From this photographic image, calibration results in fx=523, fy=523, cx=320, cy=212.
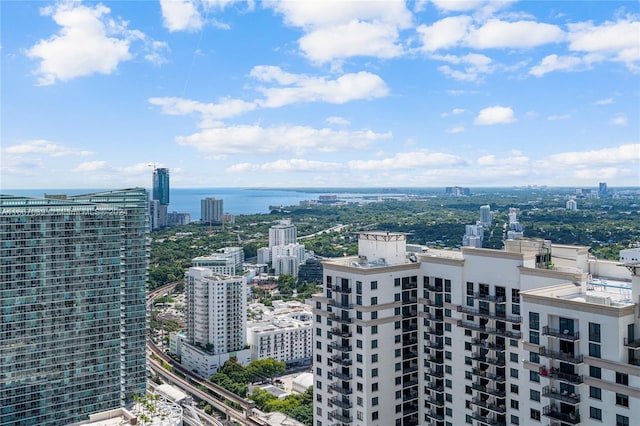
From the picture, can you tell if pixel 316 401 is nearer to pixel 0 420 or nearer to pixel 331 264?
pixel 331 264

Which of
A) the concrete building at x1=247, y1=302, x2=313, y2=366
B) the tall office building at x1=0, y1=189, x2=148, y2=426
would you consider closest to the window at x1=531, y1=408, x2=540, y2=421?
the tall office building at x1=0, y1=189, x2=148, y2=426

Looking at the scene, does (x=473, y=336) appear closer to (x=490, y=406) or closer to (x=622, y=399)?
(x=490, y=406)

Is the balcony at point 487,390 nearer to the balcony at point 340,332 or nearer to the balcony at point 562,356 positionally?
the balcony at point 562,356

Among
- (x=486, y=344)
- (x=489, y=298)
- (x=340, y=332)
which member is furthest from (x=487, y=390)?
(x=340, y=332)

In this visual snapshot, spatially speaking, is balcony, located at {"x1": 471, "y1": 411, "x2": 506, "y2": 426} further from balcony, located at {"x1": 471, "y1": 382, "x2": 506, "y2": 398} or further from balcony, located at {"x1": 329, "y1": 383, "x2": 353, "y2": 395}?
balcony, located at {"x1": 329, "y1": 383, "x2": 353, "y2": 395}

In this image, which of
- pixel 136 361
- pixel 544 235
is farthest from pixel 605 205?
pixel 136 361

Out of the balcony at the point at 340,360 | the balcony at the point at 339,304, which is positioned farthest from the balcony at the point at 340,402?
the balcony at the point at 339,304
